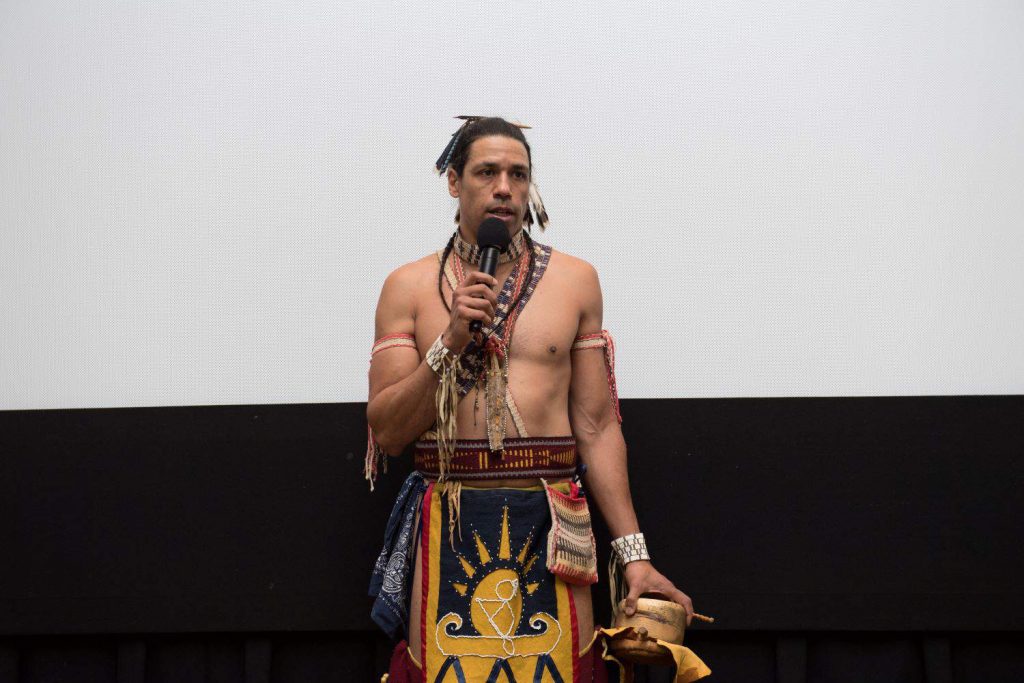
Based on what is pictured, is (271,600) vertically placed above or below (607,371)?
below

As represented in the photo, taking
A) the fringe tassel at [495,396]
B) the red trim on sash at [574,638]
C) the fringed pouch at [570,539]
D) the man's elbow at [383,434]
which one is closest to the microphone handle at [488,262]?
the fringe tassel at [495,396]

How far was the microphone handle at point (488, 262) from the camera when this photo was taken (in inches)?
79.1

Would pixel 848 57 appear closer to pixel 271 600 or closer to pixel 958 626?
pixel 958 626

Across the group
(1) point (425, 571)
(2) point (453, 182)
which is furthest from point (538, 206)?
(1) point (425, 571)

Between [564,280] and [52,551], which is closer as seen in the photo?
[564,280]

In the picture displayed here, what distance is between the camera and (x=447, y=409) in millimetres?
2186

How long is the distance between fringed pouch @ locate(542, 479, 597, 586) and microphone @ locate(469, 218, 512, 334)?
45cm

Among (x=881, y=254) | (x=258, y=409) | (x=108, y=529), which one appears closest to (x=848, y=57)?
(x=881, y=254)

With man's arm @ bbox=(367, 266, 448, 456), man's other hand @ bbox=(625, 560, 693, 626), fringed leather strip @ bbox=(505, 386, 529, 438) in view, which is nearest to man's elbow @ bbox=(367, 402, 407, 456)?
man's arm @ bbox=(367, 266, 448, 456)

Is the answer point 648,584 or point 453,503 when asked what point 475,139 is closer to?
point 453,503

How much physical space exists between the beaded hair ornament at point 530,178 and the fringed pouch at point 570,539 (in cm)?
62

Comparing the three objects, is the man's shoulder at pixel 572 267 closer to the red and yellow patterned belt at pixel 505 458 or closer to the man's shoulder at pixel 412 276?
the man's shoulder at pixel 412 276

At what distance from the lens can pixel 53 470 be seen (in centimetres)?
285

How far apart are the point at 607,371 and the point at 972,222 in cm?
115
